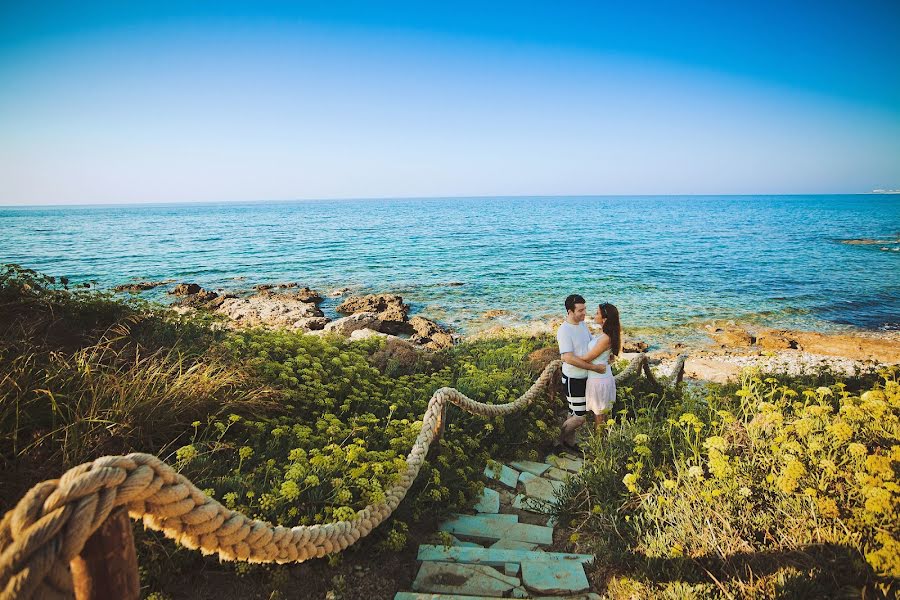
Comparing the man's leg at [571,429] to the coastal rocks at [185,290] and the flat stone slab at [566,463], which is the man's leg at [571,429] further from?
the coastal rocks at [185,290]

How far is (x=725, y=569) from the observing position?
303cm

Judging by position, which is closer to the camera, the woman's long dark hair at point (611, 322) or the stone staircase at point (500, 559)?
the stone staircase at point (500, 559)

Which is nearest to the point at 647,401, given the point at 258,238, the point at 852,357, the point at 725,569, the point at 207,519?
the point at 725,569

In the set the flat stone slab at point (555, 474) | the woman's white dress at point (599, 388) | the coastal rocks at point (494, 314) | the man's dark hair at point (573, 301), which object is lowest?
the coastal rocks at point (494, 314)

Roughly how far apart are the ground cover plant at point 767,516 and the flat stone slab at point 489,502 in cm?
88

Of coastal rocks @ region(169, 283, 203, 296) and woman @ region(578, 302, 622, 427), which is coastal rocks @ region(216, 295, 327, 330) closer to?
coastal rocks @ region(169, 283, 203, 296)

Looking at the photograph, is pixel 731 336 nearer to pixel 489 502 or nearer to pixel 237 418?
pixel 489 502

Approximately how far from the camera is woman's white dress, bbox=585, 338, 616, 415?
6.80 metres

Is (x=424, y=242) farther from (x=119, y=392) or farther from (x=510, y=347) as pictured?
(x=119, y=392)

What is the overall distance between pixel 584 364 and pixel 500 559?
141 inches

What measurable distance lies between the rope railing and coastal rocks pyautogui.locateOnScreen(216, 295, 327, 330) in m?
13.0

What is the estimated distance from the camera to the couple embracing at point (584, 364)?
22.2 ft

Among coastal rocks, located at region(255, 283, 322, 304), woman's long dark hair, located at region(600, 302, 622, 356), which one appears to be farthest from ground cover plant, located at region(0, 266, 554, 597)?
coastal rocks, located at region(255, 283, 322, 304)

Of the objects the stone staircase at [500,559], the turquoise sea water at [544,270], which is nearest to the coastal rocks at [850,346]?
the turquoise sea water at [544,270]
